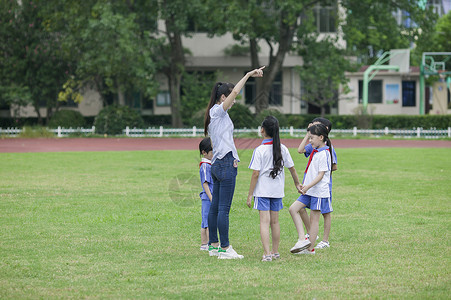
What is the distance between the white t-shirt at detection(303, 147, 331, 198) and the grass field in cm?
74

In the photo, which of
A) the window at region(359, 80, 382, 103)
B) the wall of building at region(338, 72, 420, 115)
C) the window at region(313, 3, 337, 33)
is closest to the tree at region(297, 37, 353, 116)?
the window at region(313, 3, 337, 33)

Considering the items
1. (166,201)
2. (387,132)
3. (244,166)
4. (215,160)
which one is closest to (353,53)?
(387,132)

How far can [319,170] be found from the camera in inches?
315

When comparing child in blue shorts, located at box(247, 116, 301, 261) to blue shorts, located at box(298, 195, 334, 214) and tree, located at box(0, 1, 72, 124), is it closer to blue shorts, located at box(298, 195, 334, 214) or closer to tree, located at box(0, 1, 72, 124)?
blue shorts, located at box(298, 195, 334, 214)

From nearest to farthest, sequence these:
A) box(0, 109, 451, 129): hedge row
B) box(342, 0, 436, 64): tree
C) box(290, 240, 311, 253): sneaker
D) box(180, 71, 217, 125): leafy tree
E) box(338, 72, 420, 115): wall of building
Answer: box(290, 240, 311, 253): sneaker < box(342, 0, 436, 64): tree < box(0, 109, 451, 129): hedge row < box(180, 71, 217, 125): leafy tree < box(338, 72, 420, 115): wall of building

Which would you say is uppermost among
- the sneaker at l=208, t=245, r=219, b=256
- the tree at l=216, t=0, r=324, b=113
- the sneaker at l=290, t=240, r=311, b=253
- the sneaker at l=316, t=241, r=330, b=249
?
the tree at l=216, t=0, r=324, b=113

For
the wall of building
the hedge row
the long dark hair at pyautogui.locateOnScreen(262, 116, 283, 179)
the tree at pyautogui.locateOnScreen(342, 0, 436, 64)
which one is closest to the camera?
the long dark hair at pyautogui.locateOnScreen(262, 116, 283, 179)

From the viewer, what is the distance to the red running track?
2809 centimetres

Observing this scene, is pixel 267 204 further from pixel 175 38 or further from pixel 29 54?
pixel 29 54

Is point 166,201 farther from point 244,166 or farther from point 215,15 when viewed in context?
point 215,15

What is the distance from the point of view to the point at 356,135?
3534cm

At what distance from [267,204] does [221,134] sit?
0.99 metres

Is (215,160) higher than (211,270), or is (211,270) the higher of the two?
(215,160)

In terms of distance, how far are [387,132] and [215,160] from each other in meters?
29.9
